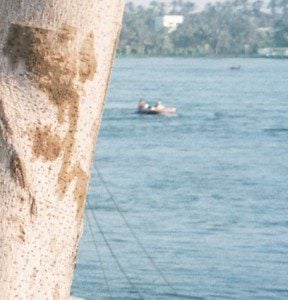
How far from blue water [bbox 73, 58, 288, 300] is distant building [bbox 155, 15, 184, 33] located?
9487cm

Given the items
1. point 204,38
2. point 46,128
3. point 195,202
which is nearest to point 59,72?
point 46,128

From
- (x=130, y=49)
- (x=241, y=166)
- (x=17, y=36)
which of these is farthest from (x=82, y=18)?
(x=130, y=49)

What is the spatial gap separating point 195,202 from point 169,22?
132 metres

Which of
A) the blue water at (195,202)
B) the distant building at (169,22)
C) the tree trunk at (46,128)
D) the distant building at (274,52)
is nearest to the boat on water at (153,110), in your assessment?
the blue water at (195,202)

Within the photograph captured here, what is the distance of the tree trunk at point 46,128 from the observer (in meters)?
1.82

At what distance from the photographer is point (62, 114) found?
1.86 m

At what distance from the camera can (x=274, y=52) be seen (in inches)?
5974

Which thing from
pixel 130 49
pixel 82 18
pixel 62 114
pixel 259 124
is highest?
pixel 82 18

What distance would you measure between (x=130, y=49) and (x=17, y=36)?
152 metres

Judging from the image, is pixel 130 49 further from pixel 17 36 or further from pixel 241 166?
pixel 17 36

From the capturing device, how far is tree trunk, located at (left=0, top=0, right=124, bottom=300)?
1.82 metres

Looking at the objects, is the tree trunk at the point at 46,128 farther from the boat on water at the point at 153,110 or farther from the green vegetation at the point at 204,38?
the green vegetation at the point at 204,38

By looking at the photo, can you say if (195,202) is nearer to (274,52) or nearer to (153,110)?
(153,110)

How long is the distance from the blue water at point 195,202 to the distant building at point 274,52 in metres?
88.6
